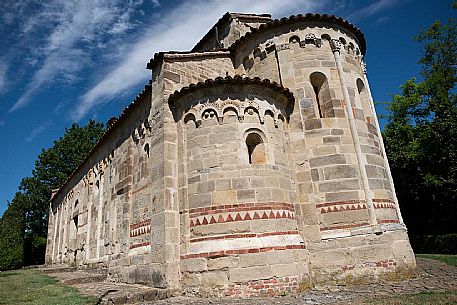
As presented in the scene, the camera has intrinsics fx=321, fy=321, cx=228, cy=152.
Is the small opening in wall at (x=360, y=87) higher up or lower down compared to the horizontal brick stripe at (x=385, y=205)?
higher up

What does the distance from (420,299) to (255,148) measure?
14.5 feet

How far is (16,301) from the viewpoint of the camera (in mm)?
6844

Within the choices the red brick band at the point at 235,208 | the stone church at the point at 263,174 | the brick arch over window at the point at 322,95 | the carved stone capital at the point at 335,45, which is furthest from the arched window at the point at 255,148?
the carved stone capital at the point at 335,45

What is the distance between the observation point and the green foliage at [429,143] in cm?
1661

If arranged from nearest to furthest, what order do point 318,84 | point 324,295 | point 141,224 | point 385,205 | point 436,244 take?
1. point 324,295
2. point 385,205
3. point 141,224
4. point 318,84
5. point 436,244

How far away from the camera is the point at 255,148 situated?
789 cm

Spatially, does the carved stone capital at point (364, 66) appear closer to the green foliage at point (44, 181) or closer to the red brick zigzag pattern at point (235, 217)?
the red brick zigzag pattern at point (235, 217)

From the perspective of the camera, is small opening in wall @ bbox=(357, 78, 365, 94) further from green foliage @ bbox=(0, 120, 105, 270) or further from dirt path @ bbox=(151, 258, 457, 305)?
green foliage @ bbox=(0, 120, 105, 270)

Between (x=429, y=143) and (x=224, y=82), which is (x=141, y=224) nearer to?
(x=224, y=82)

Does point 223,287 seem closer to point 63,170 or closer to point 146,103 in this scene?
point 146,103

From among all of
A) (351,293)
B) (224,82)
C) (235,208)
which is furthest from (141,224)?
(351,293)

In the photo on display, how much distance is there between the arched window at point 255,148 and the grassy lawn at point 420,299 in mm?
3653

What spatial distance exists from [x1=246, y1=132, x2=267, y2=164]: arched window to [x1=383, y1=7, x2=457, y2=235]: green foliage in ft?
42.4

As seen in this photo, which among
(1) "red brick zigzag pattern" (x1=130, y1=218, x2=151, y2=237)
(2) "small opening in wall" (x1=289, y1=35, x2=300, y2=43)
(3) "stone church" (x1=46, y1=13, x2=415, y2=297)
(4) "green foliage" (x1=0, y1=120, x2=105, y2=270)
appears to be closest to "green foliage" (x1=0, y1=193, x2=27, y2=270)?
(4) "green foliage" (x1=0, y1=120, x2=105, y2=270)
